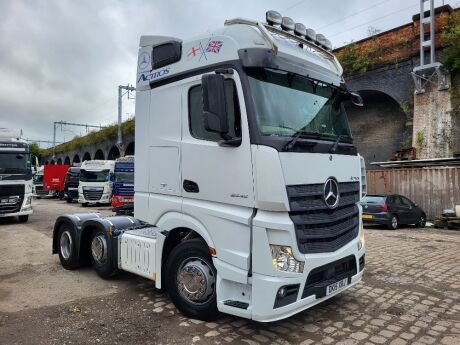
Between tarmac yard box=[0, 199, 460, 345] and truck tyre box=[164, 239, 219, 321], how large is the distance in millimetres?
172

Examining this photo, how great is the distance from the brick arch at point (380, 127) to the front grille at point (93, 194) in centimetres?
1601

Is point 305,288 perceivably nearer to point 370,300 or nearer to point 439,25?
point 370,300

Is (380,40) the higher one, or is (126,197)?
(380,40)

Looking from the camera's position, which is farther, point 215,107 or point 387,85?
point 387,85

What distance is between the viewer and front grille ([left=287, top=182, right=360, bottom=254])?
3910mm

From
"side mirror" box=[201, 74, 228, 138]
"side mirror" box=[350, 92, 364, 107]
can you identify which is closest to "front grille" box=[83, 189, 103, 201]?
"side mirror" box=[350, 92, 364, 107]

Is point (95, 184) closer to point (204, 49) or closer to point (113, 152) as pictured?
point (113, 152)

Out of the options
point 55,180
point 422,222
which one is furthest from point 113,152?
point 422,222

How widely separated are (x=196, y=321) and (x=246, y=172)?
1.88m

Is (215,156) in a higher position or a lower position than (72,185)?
higher

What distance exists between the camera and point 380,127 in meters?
20.7

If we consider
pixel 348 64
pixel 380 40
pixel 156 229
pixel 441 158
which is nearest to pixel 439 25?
pixel 380 40

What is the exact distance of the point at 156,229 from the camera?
5320mm

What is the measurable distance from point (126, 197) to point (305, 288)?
58.2ft
